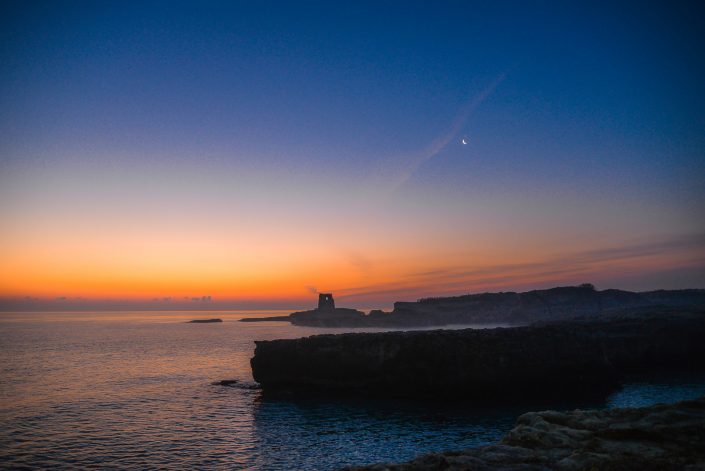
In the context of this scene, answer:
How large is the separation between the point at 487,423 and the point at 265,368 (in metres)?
30.3

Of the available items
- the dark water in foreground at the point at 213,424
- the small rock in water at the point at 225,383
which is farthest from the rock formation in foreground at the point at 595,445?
the small rock in water at the point at 225,383

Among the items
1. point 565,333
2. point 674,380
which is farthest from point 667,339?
point 565,333

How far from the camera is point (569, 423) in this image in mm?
12609

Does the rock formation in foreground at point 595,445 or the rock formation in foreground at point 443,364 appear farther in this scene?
the rock formation in foreground at point 443,364

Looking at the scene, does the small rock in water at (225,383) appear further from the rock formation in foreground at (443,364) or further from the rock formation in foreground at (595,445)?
the rock formation in foreground at (595,445)

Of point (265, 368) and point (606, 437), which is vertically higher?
point (606, 437)

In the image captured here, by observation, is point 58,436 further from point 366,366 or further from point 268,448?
point 366,366

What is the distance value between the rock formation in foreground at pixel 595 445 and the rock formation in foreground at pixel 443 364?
37.6 metres

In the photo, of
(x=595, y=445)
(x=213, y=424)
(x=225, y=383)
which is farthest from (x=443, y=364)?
(x=595, y=445)

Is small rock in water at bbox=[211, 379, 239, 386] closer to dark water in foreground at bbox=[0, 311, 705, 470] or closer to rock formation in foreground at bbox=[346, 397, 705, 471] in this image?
dark water in foreground at bbox=[0, 311, 705, 470]

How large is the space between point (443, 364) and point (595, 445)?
4059 centimetres

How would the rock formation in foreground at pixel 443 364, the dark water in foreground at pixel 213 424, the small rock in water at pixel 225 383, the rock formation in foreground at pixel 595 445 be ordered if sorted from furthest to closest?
the small rock in water at pixel 225 383 → the rock formation in foreground at pixel 443 364 → the dark water in foreground at pixel 213 424 → the rock formation in foreground at pixel 595 445

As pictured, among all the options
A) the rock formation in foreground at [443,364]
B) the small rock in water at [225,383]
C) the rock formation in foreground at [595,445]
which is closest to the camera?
the rock formation in foreground at [595,445]

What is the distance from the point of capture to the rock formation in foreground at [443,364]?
49.2 meters
